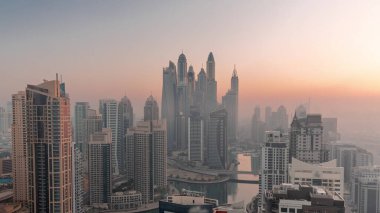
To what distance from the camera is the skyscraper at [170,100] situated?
1188 centimetres

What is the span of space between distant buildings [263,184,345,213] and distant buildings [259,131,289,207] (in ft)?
9.22

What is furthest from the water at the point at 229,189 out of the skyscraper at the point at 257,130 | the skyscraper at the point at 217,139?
the skyscraper at the point at 257,130

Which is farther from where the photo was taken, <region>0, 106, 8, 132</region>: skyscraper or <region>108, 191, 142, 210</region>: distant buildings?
<region>108, 191, 142, 210</region>: distant buildings

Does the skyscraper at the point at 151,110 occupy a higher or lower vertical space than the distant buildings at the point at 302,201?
higher

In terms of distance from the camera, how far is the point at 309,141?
6.31m

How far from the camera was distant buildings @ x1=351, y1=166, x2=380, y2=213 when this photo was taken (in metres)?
5.05

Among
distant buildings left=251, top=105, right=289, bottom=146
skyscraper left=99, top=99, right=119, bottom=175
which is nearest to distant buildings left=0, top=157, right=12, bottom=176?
skyscraper left=99, top=99, right=119, bottom=175

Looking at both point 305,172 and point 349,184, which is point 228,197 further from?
point 305,172

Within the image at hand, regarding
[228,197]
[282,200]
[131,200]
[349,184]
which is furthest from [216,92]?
[282,200]

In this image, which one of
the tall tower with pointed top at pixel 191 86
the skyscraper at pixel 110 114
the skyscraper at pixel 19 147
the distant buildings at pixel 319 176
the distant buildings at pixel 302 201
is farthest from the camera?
the tall tower with pointed top at pixel 191 86

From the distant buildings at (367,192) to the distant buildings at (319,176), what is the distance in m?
0.88

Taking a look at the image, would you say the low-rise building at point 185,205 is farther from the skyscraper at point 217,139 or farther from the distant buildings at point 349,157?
the skyscraper at point 217,139

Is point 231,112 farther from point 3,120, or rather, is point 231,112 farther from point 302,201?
point 302,201

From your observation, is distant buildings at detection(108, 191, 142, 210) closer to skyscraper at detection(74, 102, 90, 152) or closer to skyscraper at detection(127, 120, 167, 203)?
skyscraper at detection(127, 120, 167, 203)
